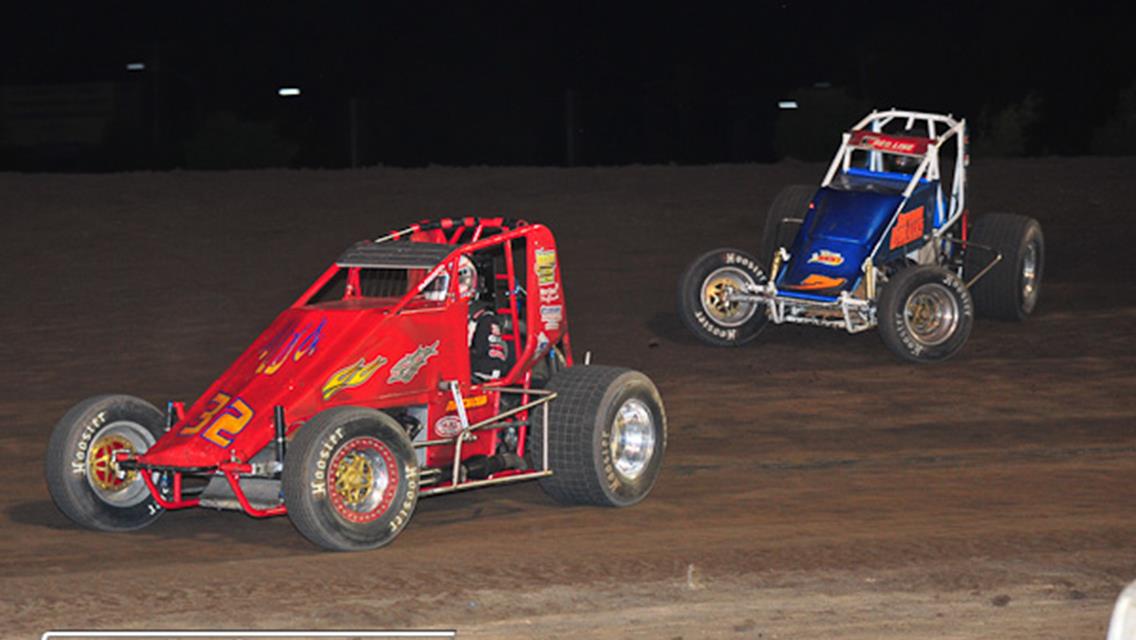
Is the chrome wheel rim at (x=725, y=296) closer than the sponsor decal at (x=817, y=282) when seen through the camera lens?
No

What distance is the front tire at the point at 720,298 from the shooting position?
1488 centimetres

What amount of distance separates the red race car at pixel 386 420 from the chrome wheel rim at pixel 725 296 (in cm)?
534

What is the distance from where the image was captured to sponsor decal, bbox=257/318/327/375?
335 inches

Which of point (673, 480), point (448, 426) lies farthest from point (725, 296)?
point (448, 426)

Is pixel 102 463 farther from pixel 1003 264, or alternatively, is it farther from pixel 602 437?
pixel 1003 264

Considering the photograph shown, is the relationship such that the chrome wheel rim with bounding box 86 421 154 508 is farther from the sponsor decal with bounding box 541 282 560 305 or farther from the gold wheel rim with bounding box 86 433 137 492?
the sponsor decal with bounding box 541 282 560 305

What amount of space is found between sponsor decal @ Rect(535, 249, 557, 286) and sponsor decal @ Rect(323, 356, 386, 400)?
112 cm

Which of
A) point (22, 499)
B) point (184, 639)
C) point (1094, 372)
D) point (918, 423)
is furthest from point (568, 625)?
point (1094, 372)

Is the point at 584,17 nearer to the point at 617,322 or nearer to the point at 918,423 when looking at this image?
the point at 617,322

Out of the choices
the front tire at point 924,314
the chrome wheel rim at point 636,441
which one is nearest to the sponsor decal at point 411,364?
the chrome wheel rim at point 636,441

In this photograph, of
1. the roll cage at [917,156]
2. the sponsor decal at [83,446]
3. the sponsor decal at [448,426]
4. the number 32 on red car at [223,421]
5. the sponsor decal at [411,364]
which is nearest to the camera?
the number 32 on red car at [223,421]

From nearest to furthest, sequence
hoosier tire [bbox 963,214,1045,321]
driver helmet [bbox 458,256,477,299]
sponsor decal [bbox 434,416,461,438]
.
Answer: sponsor decal [bbox 434,416,461,438]
driver helmet [bbox 458,256,477,299]
hoosier tire [bbox 963,214,1045,321]

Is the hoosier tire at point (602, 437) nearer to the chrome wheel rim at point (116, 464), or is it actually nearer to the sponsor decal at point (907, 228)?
the chrome wheel rim at point (116, 464)

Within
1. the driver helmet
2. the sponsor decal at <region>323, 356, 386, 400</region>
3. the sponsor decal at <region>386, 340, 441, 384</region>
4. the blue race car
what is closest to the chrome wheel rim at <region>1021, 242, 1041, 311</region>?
the blue race car
